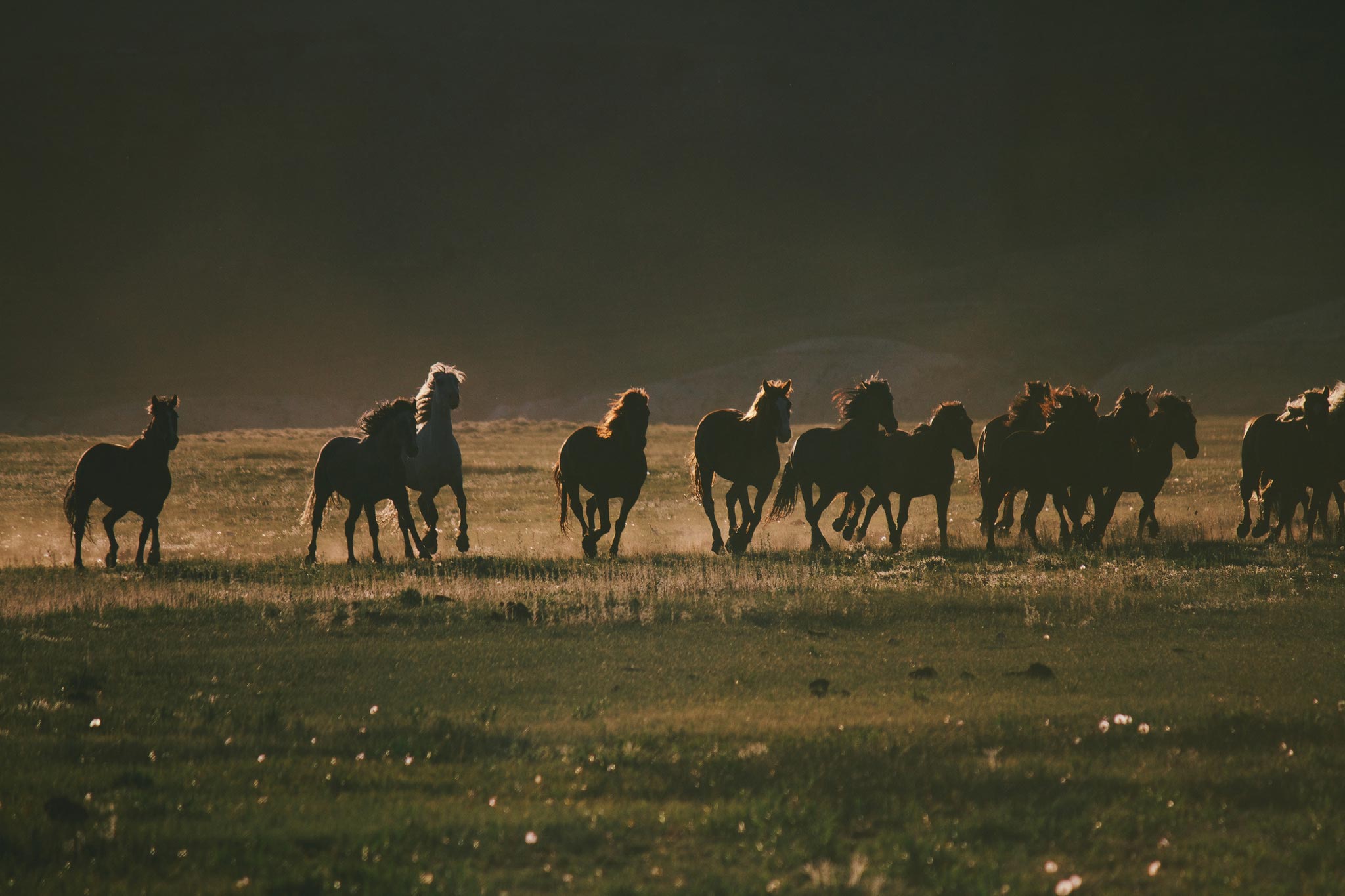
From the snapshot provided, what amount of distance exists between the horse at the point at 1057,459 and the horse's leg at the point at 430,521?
9.02m

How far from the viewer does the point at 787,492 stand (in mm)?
20500

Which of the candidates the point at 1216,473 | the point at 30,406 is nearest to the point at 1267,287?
the point at 1216,473

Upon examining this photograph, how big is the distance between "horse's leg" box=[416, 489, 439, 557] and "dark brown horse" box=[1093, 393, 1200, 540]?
1075 cm

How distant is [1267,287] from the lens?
184 meters

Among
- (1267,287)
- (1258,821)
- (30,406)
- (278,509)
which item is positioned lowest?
(1258,821)

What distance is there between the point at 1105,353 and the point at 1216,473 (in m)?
140

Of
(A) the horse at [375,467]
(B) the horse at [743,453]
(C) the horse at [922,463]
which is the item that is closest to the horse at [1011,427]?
(C) the horse at [922,463]

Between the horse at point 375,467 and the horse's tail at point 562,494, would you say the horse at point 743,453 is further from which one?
the horse at point 375,467

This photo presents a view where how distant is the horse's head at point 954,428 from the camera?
67.5ft

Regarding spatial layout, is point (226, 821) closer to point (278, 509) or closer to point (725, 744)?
point (725, 744)

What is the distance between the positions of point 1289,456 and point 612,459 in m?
11.1

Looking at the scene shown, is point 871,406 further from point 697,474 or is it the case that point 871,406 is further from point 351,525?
point 351,525

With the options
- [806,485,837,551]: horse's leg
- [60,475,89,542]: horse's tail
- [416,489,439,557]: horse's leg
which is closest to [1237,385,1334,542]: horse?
[806,485,837,551]: horse's leg

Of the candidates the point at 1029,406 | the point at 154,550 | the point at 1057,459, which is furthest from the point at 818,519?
the point at 154,550
